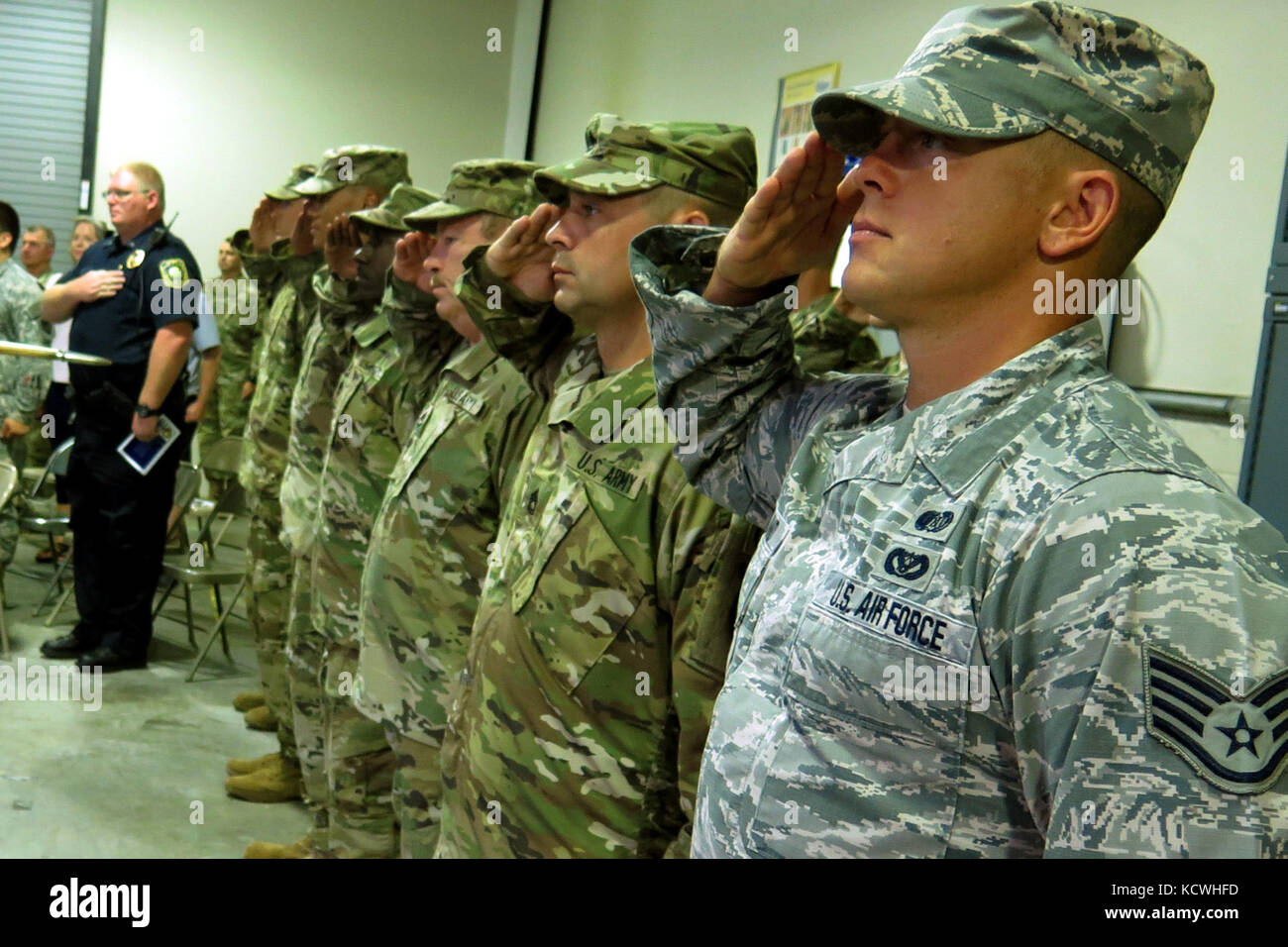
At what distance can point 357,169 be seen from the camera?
4.29 meters

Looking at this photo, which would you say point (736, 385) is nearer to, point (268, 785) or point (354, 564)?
point (354, 564)

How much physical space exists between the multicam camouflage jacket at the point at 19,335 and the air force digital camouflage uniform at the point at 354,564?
351cm

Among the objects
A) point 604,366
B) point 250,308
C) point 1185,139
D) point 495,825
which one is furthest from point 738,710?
point 250,308

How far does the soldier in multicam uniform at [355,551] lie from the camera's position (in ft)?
10.4

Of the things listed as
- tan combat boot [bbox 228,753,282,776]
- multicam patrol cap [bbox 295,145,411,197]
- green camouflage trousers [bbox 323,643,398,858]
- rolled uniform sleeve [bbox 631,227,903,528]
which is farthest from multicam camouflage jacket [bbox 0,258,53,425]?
rolled uniform sleeve [bbox 631,227,903,528]

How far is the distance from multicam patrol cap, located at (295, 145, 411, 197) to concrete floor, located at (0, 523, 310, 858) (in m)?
2.03

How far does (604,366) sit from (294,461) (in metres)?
2.03

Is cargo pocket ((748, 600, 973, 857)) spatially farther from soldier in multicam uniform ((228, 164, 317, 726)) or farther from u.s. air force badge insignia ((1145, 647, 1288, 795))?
soldier in multicam uniform ((228, 164, 317, 726))

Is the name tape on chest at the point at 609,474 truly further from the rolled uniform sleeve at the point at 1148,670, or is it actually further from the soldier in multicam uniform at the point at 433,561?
the rolled uniform sleeve at the point at 1148,670

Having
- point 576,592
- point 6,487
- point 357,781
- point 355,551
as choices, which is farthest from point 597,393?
point 6,487

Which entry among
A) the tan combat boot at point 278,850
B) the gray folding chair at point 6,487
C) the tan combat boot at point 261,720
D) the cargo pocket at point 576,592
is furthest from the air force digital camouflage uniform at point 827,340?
the gray folding chair at point 6,487

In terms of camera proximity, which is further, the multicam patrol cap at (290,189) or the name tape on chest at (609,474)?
the multicam patrol cap at (290,189)

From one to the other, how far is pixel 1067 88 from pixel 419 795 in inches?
82.2
